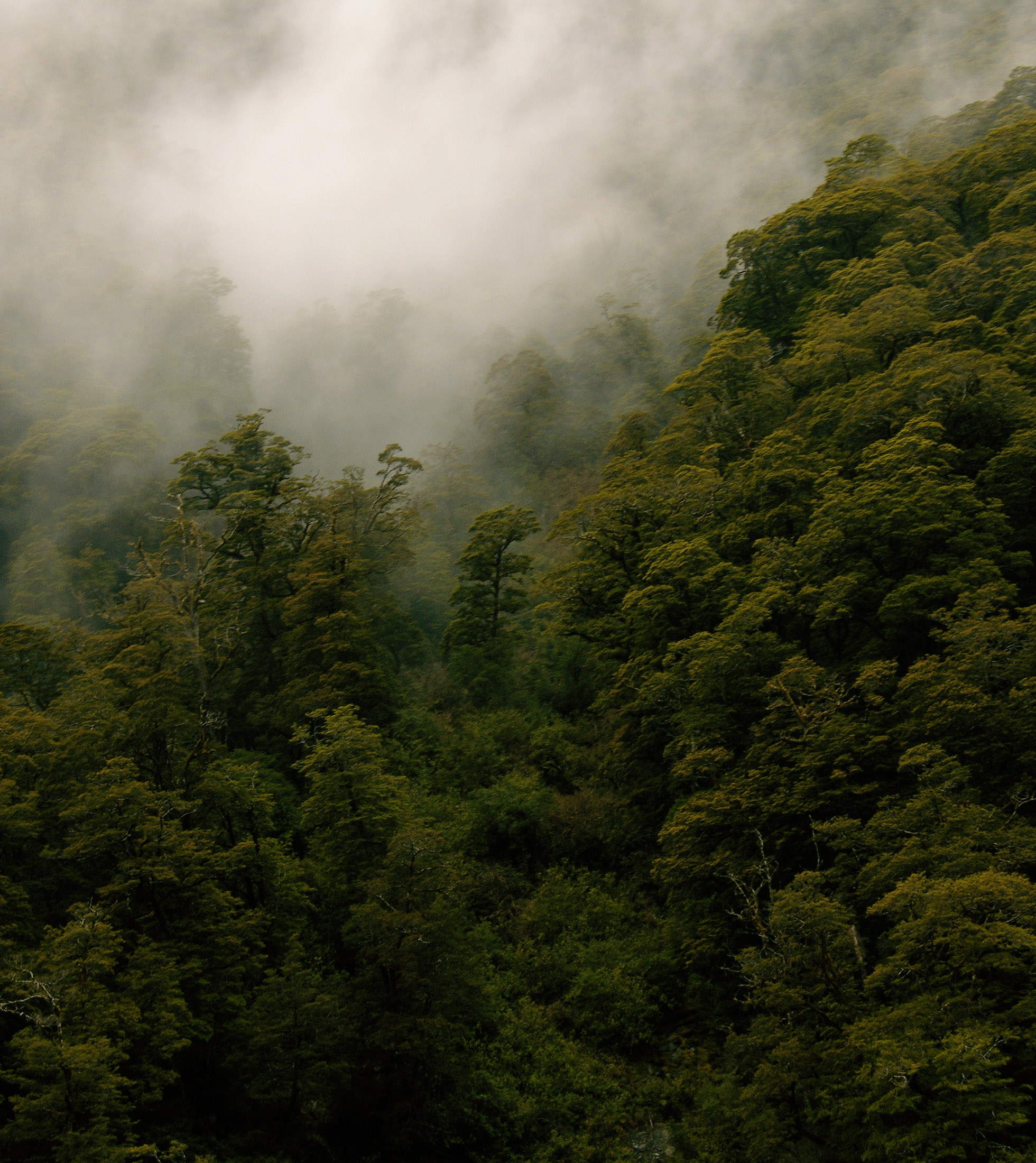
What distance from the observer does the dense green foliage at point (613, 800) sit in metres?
13.4

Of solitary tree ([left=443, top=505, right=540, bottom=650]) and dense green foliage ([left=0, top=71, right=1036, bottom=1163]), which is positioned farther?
solitary tree ([left=443, top=505, right=540, bottom=650])

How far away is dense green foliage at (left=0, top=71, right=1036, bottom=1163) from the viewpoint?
13.4 metres

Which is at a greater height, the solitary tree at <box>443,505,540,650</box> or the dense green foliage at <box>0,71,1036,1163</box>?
the solitary tree at <box>443,505,540,650</box>

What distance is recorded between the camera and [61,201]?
93.0 meters

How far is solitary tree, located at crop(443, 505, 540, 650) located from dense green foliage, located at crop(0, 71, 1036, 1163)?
0.23 meters

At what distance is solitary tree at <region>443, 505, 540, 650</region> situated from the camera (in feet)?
115

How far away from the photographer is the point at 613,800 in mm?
27453

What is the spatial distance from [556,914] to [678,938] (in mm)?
4677

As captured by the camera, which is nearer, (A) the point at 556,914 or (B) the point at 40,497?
(A) the point at 556,914

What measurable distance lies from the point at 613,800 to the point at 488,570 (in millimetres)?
12360

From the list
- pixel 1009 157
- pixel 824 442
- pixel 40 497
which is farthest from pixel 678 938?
pixel 40 497

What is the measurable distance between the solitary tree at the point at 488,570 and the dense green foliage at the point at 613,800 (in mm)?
227

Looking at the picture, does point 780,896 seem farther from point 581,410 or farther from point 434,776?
point 581,410

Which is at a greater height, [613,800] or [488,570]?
[488,570]
